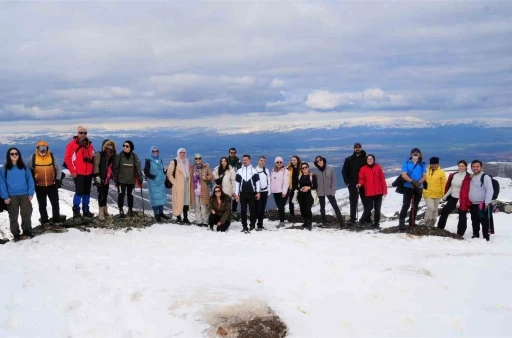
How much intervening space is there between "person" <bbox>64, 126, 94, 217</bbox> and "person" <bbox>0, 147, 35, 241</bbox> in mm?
1355

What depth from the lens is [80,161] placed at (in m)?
12.9

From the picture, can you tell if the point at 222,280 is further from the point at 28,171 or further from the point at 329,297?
the point at 28,171

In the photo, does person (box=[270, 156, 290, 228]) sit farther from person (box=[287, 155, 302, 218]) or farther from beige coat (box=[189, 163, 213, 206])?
beige coat (box=[189, 163, 213, 206])

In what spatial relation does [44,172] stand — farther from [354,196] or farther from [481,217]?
[481,217]

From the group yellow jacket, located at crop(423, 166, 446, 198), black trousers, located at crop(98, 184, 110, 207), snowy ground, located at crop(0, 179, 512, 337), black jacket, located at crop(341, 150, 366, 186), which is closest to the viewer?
snowy ground, located at crop(0, 179, 512, 337)

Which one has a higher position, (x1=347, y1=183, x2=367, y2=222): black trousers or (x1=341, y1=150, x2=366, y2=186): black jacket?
(x1=341, y1=150, x2=366, y2=186): black jacket

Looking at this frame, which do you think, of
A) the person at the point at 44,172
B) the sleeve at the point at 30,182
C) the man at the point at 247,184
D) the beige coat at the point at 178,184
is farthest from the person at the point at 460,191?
the sleeve at the point at 30,182

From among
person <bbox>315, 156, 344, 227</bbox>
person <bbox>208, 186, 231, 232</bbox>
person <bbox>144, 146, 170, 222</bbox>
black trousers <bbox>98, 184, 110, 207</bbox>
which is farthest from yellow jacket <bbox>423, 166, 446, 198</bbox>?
black trousers <bbox>98, 184, 110, 207</bbox>

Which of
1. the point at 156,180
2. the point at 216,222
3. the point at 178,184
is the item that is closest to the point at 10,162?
the point at 156,180

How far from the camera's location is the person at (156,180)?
14.4 m

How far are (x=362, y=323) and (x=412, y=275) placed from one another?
2.54 m

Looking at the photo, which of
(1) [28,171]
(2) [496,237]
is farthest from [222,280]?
(2) [496,237]

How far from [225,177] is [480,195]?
27.4 feet

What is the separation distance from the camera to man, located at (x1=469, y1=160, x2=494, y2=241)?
12609 millimetres
